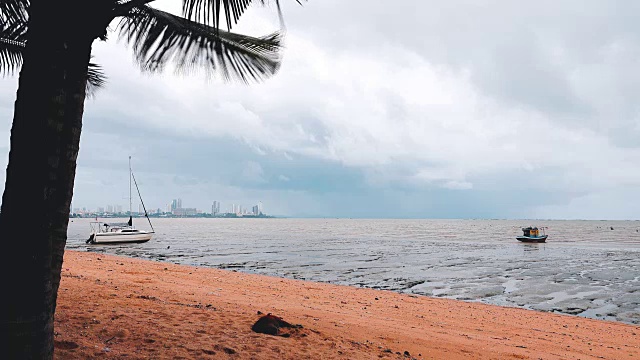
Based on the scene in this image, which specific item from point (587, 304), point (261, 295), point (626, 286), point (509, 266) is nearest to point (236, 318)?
point (261, 295)

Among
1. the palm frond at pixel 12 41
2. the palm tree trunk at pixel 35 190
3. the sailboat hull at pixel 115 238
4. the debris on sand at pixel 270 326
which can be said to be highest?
the palm frond at pixel 12 41

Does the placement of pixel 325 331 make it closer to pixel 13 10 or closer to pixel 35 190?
pixel 35 190

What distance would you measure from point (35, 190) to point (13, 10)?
119 inches

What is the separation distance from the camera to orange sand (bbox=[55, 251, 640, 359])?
16.1 feet

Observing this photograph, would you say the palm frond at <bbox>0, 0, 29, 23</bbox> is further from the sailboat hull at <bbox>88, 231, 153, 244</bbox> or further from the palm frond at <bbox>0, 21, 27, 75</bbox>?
the sailboat hull at <bbox>88, 231, 153, 244</bbox>

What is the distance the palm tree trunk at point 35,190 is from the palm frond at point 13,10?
1.93 metres

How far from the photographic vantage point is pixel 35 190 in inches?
108

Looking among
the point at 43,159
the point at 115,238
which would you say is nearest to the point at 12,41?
the point at 43,159

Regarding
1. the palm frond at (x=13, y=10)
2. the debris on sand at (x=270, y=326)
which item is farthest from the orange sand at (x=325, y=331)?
the palm frond at (x=13, y=10)

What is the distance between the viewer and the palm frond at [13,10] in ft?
14.4

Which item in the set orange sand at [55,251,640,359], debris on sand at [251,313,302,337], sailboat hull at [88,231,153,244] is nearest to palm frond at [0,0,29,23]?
orange sand at [55,251,640,359]

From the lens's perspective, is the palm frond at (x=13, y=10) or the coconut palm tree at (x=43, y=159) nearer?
the coconut palm tree at (x=43, y=159)

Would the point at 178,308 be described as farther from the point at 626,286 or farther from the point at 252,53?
the point at 626,286

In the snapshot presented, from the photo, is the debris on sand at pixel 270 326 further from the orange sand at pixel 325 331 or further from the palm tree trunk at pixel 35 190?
the palm tree trunk at pixel 35 190
